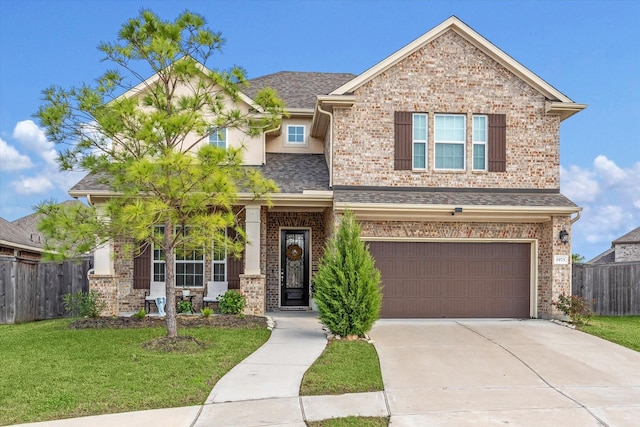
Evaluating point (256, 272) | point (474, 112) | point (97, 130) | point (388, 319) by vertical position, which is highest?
point (474, 112)

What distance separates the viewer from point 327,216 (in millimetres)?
15438

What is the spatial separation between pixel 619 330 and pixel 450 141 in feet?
20.0

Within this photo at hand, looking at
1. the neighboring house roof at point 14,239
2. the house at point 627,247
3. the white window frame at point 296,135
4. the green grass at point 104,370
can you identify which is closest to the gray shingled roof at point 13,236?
the neighboring house roof at point 14,239

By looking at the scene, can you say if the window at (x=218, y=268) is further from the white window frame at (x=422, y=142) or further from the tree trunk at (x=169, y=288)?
the white window frame at (x=422, y=142)

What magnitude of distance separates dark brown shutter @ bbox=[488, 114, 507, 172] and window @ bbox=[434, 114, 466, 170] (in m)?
0.72

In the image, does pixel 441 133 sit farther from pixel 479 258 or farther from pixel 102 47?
pixel 102 47

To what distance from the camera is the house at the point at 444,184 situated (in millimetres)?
14289

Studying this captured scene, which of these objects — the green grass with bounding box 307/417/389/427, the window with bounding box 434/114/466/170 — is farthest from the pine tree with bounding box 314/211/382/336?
the window with bounding box 434/114/466/170

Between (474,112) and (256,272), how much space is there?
6987 millimetres

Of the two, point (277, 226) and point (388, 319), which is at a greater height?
point (277, 226)

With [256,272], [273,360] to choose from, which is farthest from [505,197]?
[273,360]

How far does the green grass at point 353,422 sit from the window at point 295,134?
38.1 ft

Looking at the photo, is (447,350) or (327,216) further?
(327,216)

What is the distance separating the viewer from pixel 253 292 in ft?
46.7
